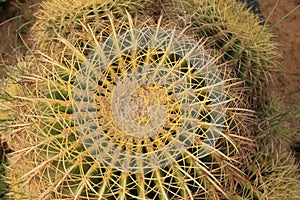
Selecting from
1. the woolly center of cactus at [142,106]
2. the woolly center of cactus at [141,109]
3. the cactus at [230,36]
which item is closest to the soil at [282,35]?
the cactus at [230,36]

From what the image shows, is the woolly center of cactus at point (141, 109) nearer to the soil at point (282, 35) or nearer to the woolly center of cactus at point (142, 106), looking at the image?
the woolly center of cactus at point (142, 106)

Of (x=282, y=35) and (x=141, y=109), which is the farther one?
(x=282, y=35)

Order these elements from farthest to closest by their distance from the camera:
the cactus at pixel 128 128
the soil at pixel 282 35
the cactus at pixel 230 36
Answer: the soil at pixel 282 35 → the cactus at pixel 230 36 → the cactus at pixel 128 128

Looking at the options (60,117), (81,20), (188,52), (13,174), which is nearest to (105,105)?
(60,117)

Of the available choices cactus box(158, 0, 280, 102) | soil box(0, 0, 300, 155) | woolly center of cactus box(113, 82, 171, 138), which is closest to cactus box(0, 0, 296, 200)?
woolly center of cactus box(113, 82, 171, 138)

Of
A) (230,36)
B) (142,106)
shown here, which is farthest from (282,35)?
(142,106)

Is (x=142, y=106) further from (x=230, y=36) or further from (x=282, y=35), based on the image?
(x=282, y=35)

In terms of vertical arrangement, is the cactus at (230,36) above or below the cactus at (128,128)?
above

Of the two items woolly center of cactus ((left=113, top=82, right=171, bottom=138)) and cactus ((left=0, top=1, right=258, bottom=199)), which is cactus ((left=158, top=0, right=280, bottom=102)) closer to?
cactus ((left=0, top=1, right=258, bottom=199))
